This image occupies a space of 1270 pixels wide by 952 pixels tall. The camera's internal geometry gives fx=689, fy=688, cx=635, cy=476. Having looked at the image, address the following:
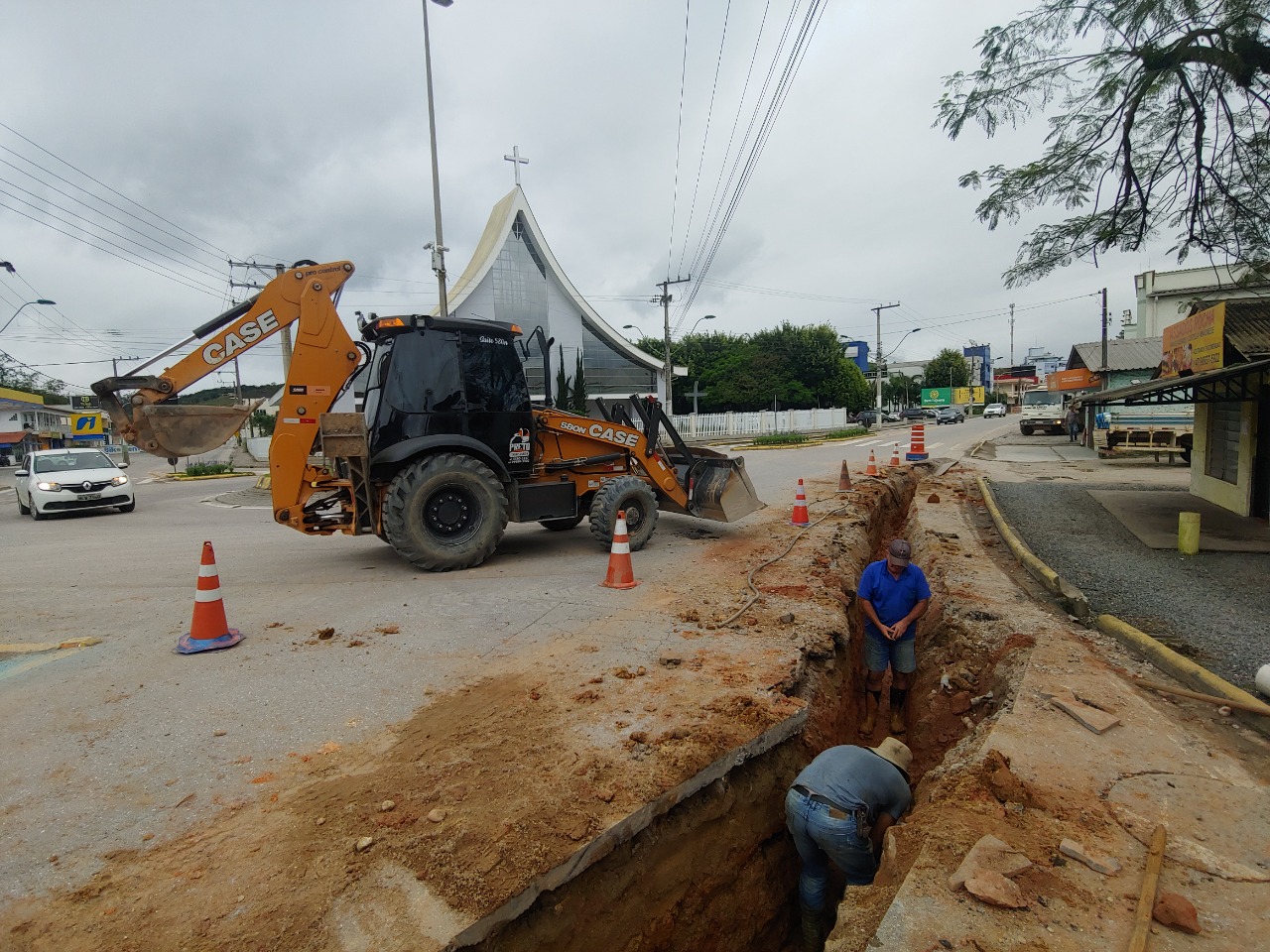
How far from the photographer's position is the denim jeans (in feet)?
11.3

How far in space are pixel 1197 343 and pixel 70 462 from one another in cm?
2042

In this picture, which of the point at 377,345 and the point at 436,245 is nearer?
the point at 377,345

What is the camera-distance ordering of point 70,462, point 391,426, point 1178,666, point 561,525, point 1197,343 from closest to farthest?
point 1178,666 < point 391,426 < point 561,525 < point 1197,343 < point 70,462

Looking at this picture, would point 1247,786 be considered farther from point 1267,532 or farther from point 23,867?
point 1267,532

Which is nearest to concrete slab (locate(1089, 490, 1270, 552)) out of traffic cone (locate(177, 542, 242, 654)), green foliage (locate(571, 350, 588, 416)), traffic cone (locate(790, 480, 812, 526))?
traffic cone (locate(790, 480, 812, 526))

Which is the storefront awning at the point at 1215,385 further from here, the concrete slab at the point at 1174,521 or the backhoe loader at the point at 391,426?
the backhoe loader at the point at 391,426

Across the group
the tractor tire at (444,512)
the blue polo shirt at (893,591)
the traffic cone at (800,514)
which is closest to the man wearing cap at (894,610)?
the blue polo shirt at (893,591)

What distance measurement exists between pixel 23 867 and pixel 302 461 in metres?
4.56

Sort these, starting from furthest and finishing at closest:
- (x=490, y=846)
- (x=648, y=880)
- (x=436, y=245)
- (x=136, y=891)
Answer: (x=436, y=245), (x=648, y=880), (x=490, y=846), (x=136, y=891)

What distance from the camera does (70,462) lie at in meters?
13.8

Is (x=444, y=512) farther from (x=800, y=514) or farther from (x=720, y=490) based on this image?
(x=800, y=514)

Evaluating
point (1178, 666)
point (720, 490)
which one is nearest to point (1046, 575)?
point (1178, 666)

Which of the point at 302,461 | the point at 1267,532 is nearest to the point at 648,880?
the point at 302,461

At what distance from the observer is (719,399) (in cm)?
4884
